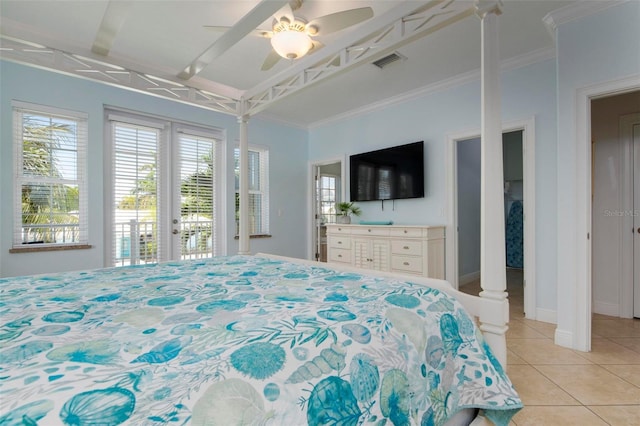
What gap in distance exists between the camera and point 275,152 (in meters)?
5.27

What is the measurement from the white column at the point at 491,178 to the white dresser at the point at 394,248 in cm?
215

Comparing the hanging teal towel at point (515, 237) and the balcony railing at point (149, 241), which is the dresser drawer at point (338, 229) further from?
the hanging teal towel at point (515, 237)

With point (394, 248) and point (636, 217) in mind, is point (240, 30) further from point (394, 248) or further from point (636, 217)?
point (636, 217)

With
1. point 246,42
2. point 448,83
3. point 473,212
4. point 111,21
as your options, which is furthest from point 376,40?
point 473,212

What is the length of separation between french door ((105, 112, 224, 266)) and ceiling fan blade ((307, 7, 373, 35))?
2837mm

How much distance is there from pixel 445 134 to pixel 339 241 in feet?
6.75

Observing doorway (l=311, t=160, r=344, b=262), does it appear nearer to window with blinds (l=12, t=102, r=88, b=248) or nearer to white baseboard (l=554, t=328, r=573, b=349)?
white baseboard (l=554, t=328, r=573, b=349)

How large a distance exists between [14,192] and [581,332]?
207 inches

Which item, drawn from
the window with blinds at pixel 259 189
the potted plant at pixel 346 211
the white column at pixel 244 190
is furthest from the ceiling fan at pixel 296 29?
the window with blinds at pixel 259 189

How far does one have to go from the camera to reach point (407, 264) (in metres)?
3.73

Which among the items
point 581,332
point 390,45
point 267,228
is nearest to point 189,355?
point 390,45

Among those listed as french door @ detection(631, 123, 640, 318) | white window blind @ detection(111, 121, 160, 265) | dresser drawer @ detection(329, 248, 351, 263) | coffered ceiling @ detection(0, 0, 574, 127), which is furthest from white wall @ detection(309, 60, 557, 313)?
white window blind @ detection(111, 121, 160, 265)

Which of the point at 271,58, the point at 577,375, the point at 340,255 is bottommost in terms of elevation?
the point at 577,375

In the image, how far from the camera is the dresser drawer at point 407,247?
3.63 meters
